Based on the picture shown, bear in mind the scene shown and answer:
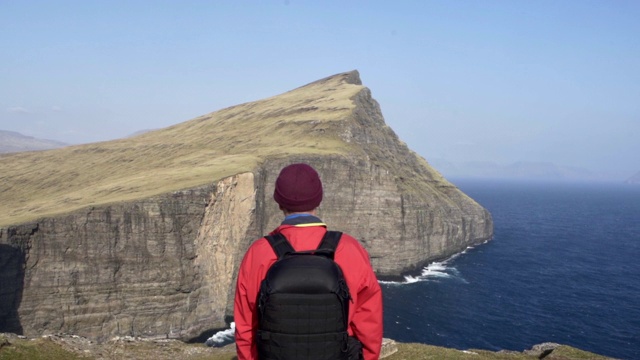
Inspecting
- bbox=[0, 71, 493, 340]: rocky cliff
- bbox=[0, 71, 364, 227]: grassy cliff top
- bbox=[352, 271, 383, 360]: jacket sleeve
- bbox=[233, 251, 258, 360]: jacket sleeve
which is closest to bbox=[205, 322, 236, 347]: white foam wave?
bbox=[0, 71, 493, 340]: rocky cliff

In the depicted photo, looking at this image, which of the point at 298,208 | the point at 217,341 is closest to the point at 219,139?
the point at 217,341

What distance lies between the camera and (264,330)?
247 inches

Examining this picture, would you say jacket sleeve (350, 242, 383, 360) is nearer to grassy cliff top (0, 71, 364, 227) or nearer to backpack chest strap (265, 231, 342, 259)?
backpack chest strap (265, 231, 342, 259)

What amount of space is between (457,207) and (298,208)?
436 feet

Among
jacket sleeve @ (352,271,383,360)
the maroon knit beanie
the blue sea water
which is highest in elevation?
the maroon knit beanie

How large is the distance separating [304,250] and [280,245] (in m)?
0.36

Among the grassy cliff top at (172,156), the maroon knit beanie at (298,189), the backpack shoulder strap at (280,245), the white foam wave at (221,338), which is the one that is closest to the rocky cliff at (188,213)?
the grassy cliff top at (172,156)

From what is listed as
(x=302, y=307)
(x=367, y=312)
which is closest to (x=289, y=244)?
(x=302, y=307)

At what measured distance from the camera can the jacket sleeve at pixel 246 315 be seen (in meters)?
6.62

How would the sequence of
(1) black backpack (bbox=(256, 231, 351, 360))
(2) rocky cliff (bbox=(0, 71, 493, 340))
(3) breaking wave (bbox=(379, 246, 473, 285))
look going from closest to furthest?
(1) black backpack (bbox=(256, 231, 351, 360)) → (2) rocky cliff (bbox=(0, 71, 493, 340)) → (3) breaking wave (bbox=(379, 246, 473, 285))

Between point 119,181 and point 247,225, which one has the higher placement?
point 119,181

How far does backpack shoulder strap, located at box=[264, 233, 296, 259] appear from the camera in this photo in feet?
20.9

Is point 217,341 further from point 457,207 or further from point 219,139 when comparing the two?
point 457,207

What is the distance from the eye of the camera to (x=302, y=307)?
6262mm
